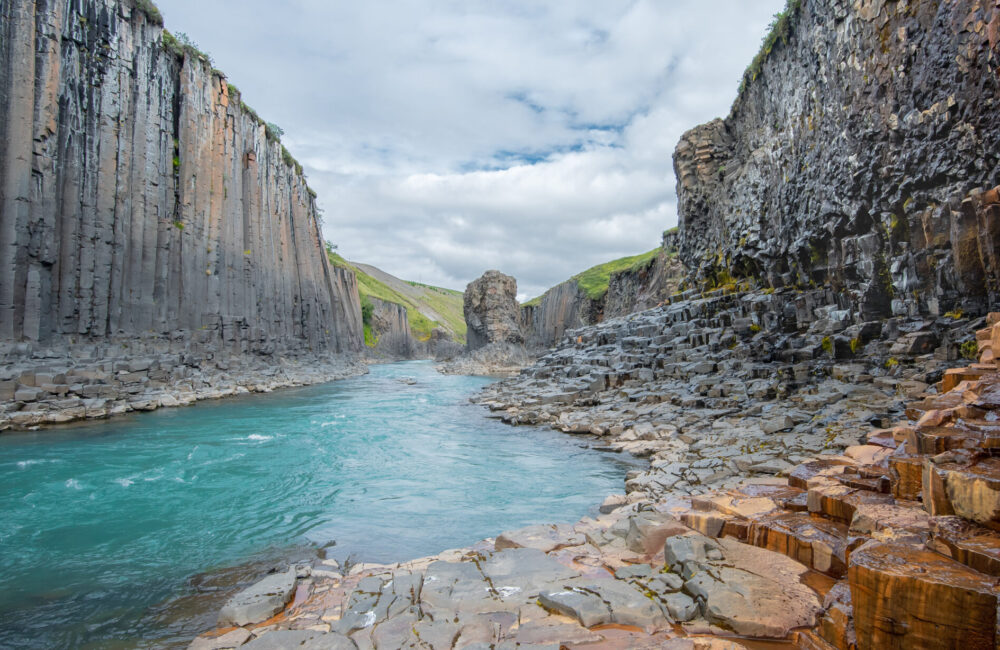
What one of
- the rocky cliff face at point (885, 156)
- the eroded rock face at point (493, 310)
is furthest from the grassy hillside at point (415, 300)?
the rocky cliff face at point (885, 156)

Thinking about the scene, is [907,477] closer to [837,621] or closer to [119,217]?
[837,621]

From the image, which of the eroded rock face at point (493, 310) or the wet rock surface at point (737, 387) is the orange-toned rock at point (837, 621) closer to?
the wet rock surface at point (737, 387)

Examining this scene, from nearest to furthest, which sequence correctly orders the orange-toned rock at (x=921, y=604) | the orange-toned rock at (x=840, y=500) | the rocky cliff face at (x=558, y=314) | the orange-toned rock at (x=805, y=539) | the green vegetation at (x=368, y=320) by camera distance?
the orange-toned rock at (x=921, y=604), the orange-toned rock at (x=805, y=539), the orange-toned rock at (x=840, y=500), the rocky cliff face at (x=558, y=314), the green vegetation at (x=368, y=320)

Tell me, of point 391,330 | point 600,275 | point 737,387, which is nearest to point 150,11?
point 737,387

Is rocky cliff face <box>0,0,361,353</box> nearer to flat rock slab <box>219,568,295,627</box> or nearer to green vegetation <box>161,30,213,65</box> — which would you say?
green vegetation <box>161,30,213,65</box>

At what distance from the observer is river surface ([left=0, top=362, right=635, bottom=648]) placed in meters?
5.97

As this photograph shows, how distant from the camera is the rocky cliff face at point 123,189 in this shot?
768 inches

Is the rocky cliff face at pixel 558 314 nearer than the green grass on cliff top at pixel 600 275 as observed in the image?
No

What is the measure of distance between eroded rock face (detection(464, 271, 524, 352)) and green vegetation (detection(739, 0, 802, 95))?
A: 41.8 metres

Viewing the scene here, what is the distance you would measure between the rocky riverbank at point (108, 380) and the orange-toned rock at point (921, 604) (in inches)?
880

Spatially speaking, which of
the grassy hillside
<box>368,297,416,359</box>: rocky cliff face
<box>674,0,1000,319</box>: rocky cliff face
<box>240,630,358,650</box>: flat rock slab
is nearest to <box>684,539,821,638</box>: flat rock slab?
<box>240,630,358,650</box>: flat rock slab

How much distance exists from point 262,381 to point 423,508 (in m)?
24.9

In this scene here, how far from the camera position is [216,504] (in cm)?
959

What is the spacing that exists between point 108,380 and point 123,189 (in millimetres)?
9571
